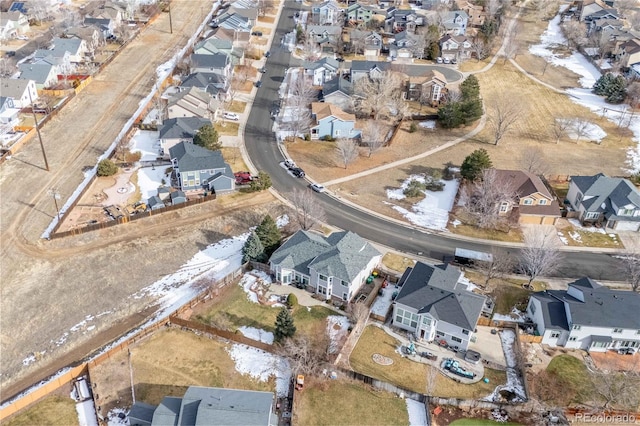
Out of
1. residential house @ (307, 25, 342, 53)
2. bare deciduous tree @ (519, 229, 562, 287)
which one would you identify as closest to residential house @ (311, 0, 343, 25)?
residential house @ (307, 25, 342, 53)

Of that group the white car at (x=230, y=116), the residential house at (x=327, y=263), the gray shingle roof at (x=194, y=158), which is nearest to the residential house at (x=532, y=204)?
the residential house at (x=327, y=263)

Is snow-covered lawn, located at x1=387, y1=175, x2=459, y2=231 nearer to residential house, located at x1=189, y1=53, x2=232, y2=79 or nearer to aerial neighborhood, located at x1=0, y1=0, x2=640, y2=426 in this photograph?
aerial neighborhood, located at x1=0, y1=0, x2=640, y2=426

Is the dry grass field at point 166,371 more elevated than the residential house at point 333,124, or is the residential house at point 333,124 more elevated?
the residential house at point 333,124

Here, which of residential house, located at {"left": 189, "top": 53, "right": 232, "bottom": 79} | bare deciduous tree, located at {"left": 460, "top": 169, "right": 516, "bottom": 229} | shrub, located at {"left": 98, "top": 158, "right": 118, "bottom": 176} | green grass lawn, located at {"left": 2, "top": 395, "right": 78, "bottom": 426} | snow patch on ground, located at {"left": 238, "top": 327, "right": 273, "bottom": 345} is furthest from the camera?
residential house, located at {"left": 189, "top": 53, "right": 232, "bottom": 79}

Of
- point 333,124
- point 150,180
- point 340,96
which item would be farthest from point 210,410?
point 340,96

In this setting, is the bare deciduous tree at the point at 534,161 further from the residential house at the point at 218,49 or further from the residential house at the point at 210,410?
the residential house at the point at 218,49

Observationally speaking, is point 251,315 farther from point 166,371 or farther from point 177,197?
Answer: point 177,197
